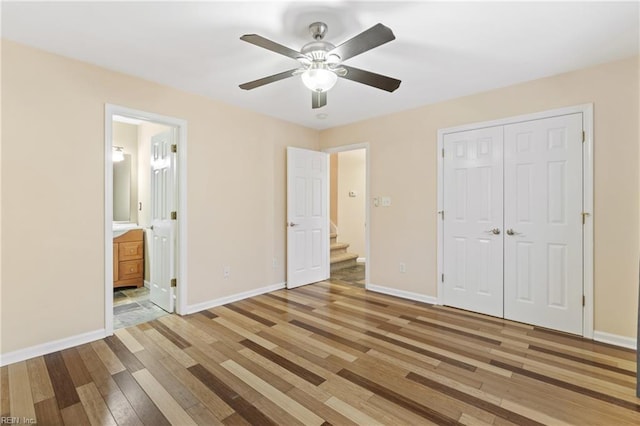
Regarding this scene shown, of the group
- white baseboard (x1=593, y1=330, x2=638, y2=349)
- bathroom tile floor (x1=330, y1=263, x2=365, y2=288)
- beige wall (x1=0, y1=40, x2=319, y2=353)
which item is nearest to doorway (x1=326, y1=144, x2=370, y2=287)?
bathroom tile floor (x1=330, y1=263, x2=365, y2=288)

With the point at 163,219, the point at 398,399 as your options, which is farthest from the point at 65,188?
the point at 398,399

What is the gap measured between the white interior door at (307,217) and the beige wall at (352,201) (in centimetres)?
203

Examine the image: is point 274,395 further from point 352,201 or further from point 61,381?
point 352,201

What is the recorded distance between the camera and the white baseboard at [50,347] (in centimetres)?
226

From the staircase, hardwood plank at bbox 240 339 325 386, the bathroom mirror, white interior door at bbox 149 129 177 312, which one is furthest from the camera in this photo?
the staircase

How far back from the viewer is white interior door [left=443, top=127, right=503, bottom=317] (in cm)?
324

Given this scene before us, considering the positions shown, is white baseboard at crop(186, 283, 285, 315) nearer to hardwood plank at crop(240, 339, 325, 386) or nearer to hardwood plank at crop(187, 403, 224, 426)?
hardwood plank at crop(240, 339, 325, 386)

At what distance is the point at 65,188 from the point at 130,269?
2105 millimetres

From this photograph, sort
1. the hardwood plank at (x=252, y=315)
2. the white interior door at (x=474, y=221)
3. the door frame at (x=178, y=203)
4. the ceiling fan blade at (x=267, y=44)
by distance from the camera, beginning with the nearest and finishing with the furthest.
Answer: the ceiling fan blade at (x=267, y=44)
the door frame at (x=178, y=203)
the hardwood plank at (x=252, y=315)
the white interior door at (x=474, y=221)

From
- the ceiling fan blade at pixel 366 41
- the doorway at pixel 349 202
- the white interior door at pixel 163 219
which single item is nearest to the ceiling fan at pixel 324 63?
the ceiling fan blade at pixel 366 41

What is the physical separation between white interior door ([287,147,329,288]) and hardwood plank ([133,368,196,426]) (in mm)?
2339

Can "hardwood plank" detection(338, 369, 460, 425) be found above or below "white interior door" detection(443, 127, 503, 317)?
below

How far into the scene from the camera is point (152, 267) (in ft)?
12.8

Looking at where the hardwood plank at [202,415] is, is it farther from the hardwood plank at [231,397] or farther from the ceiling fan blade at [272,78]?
the ceiling fan blade at [272,78]
